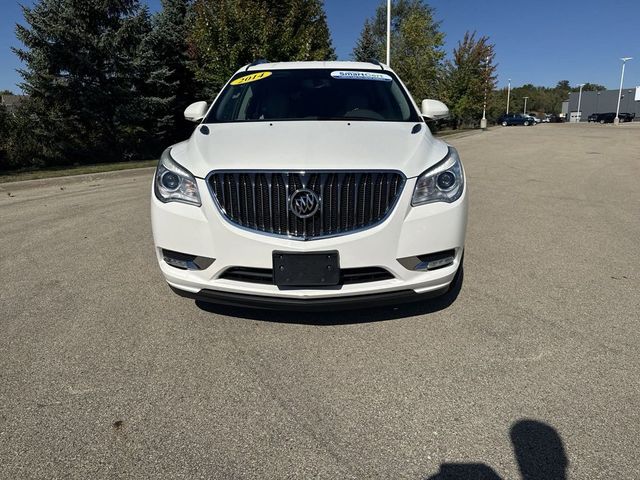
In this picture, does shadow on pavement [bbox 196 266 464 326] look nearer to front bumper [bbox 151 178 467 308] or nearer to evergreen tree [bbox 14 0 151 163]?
front bumper [bbox 151 178 467 308]

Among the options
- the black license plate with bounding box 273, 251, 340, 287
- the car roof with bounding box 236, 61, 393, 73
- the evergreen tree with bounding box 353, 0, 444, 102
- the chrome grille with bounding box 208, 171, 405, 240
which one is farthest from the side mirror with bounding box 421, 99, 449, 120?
A: the evergreen tree with bounding box 353, 0, 444, 102

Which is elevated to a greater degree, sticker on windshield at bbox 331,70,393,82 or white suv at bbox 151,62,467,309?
sticker on windshield at bbox 331,70,393,82

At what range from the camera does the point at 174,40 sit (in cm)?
2047

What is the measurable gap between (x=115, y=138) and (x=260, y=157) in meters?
17.4

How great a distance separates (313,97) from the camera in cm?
405

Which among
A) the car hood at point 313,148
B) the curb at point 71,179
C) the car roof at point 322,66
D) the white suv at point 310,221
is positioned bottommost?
the curb at point 71,179

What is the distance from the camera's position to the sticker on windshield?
13.9ft

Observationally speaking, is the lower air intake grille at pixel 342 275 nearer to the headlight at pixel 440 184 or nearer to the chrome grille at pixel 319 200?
A: the chrome grille at pixel 319 200

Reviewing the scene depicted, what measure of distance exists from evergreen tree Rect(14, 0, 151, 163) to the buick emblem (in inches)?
655

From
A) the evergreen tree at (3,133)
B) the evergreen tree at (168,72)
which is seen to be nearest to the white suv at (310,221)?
the evergreen tree at (3,133)

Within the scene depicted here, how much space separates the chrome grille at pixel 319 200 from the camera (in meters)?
2.54

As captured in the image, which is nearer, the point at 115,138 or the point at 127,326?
the point at 127,326

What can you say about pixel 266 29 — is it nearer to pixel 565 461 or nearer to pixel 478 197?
pixel 478 197

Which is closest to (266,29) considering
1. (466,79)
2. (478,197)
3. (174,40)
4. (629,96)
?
(174,40)
